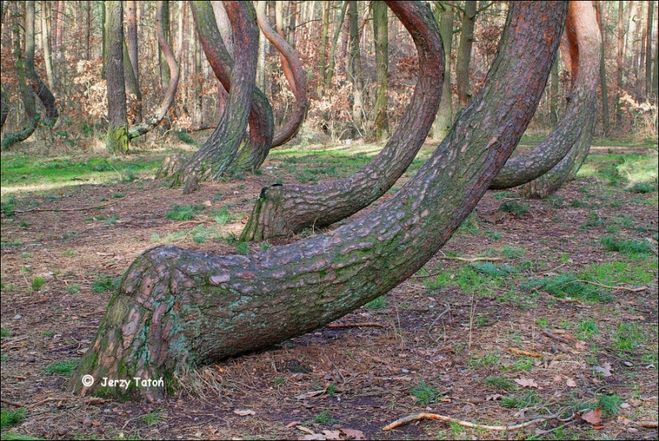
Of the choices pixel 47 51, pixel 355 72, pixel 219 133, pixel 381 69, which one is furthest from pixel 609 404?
pixel 47 51

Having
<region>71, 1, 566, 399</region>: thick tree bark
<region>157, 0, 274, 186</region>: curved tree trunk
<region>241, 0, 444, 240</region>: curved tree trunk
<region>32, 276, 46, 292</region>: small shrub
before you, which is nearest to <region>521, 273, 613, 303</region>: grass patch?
<region>71, 1, 566, 399</region>: thick tree bark

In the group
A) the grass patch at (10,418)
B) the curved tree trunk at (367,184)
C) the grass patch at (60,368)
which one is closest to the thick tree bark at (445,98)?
the curved tree trunk at (367,184)

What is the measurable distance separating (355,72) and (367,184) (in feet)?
49.4

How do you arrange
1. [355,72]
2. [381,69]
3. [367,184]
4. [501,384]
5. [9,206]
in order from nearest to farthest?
[501,384] → [367,184] → [9,206] → [381,69] → [355,72]

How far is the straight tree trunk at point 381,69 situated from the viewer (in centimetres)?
1995

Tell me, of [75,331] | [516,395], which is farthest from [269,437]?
[75,331]

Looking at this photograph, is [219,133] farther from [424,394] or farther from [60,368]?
[424,394]

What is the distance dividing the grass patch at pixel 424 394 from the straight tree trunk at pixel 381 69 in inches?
666

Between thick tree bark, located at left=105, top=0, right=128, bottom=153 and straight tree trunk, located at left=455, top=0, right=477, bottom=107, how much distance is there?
368 inches

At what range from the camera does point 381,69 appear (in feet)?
66.5

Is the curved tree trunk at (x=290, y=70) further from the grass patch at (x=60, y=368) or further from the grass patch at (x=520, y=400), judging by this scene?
the grass patch at (x=520, y=400)

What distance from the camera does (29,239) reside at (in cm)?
747

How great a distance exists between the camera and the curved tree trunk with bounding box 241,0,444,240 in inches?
286

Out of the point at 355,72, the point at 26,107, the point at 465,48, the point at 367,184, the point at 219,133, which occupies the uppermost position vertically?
the point at 465,48
